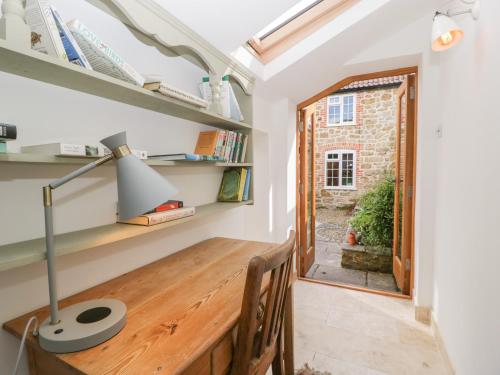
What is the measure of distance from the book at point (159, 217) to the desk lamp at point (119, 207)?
0.41 m

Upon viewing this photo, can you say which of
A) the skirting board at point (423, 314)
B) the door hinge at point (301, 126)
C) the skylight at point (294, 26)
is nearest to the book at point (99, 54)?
the skylight at point (294, 26)

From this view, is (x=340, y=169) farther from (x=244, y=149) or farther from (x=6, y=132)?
(x=6, y=132)

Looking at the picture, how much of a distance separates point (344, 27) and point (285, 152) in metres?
1.15

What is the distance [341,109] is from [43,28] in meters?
7.68

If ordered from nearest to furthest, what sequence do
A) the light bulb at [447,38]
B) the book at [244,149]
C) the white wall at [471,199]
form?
the white wall at [471,199] < the light bulb at [447,38] < the book at [244,149]

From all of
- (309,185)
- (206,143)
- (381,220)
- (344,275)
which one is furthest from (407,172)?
(206,143)

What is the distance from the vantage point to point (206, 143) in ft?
5.44

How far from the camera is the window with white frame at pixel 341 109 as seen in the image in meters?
7.34

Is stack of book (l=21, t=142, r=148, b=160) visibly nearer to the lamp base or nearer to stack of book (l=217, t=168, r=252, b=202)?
the lamp base

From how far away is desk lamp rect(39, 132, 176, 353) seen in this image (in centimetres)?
70

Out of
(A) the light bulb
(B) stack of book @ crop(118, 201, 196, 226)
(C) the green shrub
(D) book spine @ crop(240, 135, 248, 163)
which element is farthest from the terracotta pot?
(B) stack of book @ crop(118, 201, 196, 226)

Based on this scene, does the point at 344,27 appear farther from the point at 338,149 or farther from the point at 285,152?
the point at 338,149

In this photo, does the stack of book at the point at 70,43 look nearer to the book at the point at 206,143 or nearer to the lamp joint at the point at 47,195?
the lamp joint at the point at 47,195

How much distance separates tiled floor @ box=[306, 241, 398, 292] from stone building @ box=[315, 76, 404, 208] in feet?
12.7
